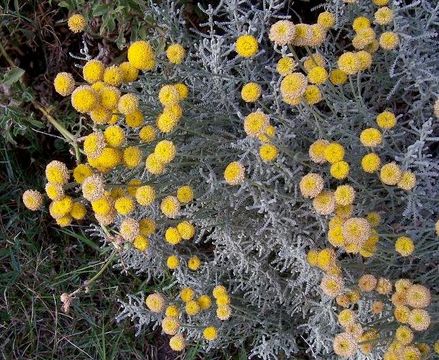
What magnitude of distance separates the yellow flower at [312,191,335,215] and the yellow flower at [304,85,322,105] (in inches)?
8.8

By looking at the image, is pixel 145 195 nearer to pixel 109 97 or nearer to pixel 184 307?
pixel 109 97

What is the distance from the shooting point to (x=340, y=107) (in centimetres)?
173

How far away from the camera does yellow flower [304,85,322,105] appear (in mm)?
1509

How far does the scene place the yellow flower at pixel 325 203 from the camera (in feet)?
4.92

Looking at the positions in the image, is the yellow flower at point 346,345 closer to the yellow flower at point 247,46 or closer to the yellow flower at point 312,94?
the yellow flower at point 312,94

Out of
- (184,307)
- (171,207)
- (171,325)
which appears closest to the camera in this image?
(171,207)

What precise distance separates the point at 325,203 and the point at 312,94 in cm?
26

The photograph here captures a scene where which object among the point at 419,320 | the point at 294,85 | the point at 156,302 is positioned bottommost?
the point at 156,302

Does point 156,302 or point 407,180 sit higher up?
point 407,180

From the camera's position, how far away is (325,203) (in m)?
1.50

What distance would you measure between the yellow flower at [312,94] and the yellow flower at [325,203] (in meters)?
0.22

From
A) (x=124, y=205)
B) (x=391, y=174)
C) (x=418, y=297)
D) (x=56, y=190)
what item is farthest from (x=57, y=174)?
(x=418, y=297)

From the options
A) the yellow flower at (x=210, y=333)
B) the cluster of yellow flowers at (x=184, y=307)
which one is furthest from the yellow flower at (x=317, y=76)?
the yellow flower at (x=210, y=333)

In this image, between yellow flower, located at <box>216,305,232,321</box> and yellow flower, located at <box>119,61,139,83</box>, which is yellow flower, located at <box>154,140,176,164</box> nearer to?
yellow flower, located at <box>119,61,139,83</box>
